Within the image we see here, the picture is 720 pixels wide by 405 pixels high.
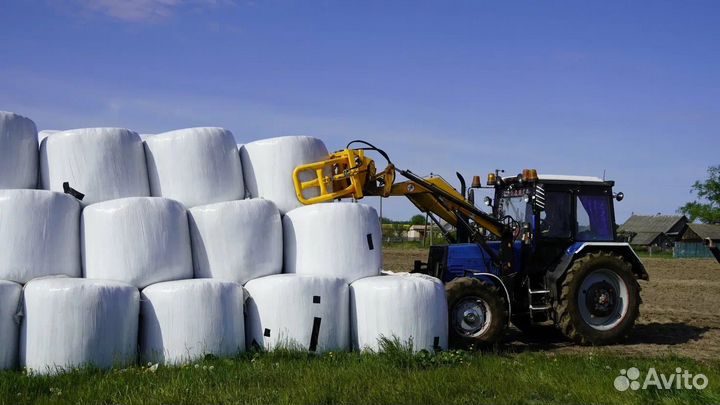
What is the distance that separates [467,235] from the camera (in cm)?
1078

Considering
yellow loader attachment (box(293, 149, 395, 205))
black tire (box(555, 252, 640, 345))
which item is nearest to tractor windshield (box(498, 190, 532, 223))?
black tire (box(555, 252, 640, 345))

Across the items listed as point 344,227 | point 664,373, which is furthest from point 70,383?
point 664,373

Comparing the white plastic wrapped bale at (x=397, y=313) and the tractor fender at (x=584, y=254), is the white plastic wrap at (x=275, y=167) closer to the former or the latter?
the white plastic wrapped bale at (x=397, y=313)

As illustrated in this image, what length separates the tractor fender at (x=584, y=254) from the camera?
A: 1020cm

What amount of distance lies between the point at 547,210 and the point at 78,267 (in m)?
6.14

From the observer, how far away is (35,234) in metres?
7.29

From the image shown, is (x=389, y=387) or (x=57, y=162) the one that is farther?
(x=57, y=162)

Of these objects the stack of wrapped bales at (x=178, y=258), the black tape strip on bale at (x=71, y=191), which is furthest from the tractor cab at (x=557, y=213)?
the black tape strip on bale at (x=71, y=191)

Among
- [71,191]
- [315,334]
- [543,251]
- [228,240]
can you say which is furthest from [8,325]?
[543,251]

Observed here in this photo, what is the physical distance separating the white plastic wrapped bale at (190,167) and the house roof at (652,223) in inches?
2610

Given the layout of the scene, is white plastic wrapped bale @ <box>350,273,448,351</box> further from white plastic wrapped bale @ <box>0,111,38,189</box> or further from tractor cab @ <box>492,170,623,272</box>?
white plastic wrapped bale @ <box>0,111,38,189</box>

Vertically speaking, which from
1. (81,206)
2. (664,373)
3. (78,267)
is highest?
(81,206)

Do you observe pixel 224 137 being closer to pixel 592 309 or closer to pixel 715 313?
pixel 592 309

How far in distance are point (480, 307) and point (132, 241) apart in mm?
4289
